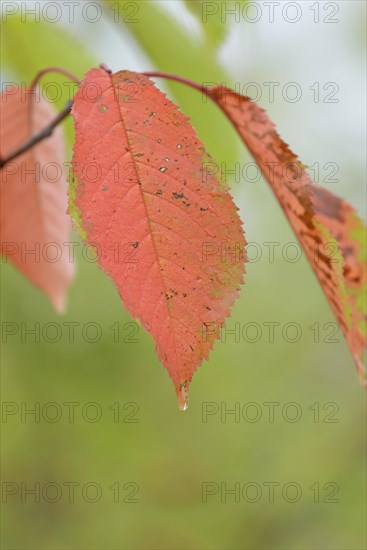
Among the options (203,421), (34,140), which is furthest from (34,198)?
(203,421)

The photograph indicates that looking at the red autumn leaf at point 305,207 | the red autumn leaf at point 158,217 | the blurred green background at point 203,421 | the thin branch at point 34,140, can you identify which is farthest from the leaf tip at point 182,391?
the blurred green background at point 203,421

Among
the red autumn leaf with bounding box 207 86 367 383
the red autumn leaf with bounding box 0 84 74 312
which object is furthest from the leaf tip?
the red autumn leaf with bounding box 0 84 74 312

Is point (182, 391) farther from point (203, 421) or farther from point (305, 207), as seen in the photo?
point (203, 421)

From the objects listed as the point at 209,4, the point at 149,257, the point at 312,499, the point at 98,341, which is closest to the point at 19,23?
the point at 209,4

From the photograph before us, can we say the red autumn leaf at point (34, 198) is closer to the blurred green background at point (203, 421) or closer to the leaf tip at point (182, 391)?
the leaf tip at point (182, 391)

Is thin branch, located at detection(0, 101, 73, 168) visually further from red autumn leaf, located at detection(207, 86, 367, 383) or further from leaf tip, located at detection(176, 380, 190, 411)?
leaf tip, located at detection(176, 380, 190, 411)

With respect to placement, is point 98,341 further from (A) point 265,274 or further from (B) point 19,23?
(B) point 19,23
